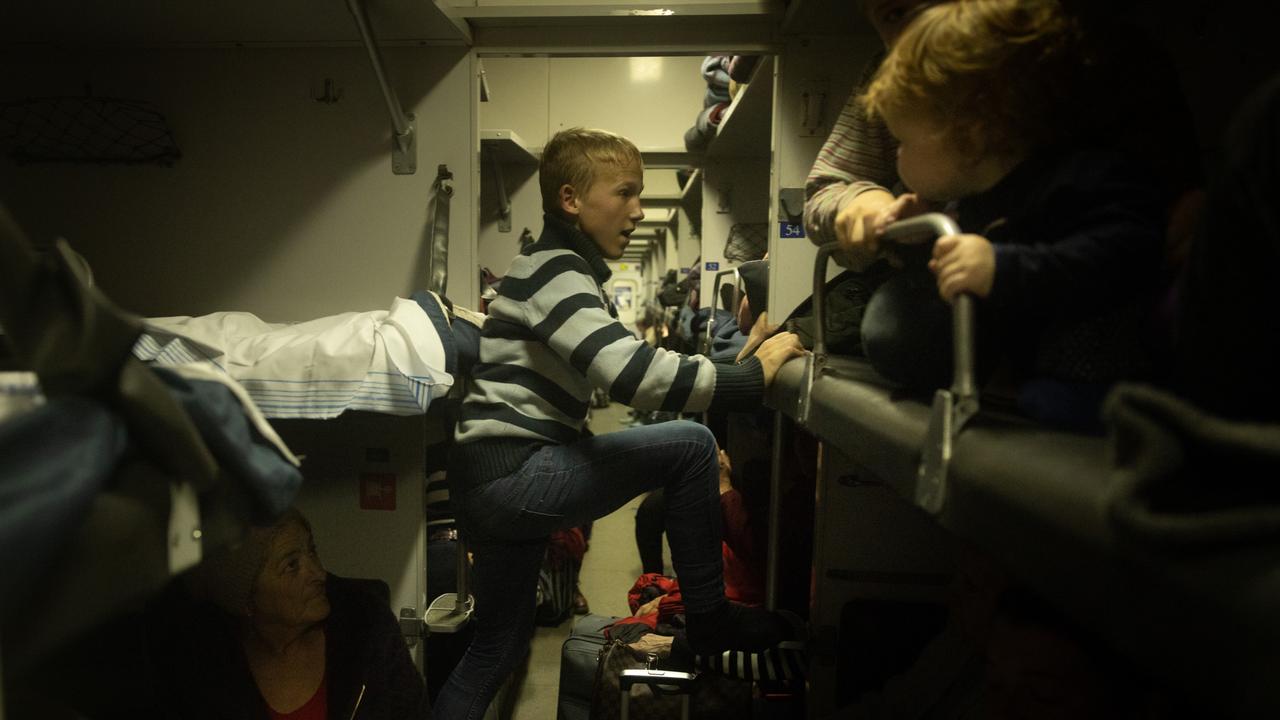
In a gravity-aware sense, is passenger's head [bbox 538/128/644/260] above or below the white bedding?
above

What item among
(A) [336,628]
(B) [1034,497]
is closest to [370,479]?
(A) [336,628]

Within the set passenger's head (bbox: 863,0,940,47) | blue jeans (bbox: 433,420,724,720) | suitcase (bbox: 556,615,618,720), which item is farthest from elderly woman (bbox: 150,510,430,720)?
passenger's head (bbox: 863,0,940,47)

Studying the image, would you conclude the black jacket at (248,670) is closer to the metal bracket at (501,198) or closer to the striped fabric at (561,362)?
the striped fabric at (561,362)

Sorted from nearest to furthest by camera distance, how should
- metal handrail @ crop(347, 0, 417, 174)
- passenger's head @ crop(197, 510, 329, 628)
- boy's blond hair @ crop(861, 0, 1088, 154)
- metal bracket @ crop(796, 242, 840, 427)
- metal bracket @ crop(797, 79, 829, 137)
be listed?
boy's blond hair @ crop(861, 0, 1088, 154), metal bracket @ crop(796, 242, 840, 427), passenger's head @ crop(197, 510, 329, 628), metal handrail @ crop(347, 0, 417, 174), metal bracket @ crop(797, 79, 829, 137)

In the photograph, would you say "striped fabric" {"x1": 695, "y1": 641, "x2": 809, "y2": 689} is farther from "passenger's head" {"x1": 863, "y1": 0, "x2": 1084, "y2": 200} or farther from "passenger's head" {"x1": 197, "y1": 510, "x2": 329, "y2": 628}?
"passenger's head" {"x1": 863, "y1": 0, "x2": 1084, "y2": 200}

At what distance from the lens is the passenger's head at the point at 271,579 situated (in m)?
1.22

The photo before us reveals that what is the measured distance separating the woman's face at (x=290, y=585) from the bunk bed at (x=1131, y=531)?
3.73 feet

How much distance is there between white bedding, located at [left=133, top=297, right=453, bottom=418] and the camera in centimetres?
123

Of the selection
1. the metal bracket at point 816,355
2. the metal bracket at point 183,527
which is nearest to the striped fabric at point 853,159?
the metal bracket at point 816,355

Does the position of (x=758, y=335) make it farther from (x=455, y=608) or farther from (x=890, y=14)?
(x=455, y=608)

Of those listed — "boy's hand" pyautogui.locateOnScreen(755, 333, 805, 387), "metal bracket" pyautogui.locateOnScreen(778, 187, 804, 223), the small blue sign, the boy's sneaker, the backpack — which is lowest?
Answer: the boy's sneaker

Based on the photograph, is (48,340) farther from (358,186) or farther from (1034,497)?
(358,186)

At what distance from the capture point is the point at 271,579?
4.06 ft

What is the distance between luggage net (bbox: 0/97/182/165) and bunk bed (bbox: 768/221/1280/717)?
6.47 feet
